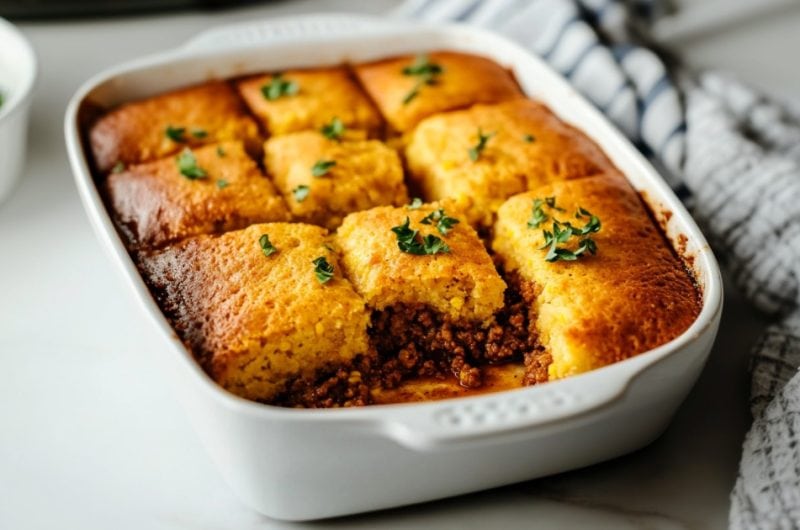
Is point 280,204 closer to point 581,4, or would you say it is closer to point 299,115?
point 299,115

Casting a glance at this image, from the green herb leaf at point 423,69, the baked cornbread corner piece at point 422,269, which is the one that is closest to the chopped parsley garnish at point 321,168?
the baked cornbread corner piece at point 422,269

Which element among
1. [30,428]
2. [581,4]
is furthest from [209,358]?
[581,4]

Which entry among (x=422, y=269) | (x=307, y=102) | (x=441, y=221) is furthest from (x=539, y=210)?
(x=307, y=102)

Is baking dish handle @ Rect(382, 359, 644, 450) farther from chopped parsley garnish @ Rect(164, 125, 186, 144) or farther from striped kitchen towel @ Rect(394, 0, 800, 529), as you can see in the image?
chopped parsley garnish @ Rect(164, 125, 186, 144)

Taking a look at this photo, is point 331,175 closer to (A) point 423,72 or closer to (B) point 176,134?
(B) point 176,134

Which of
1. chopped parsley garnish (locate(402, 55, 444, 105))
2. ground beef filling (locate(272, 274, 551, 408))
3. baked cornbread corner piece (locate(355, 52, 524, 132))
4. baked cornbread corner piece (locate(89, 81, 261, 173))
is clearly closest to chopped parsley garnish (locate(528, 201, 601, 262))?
ground beef filling (locate(272, 274, 551, 408))
